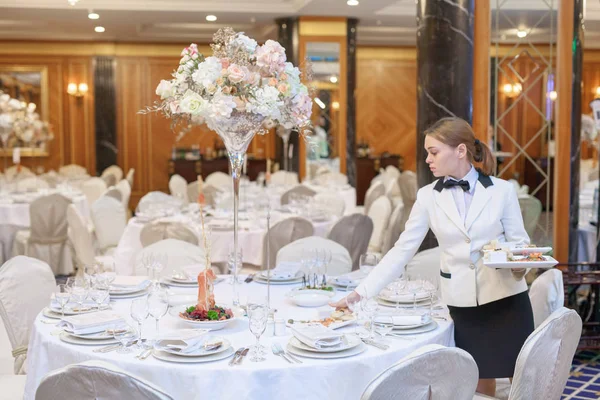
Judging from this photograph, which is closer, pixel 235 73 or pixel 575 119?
pixel 235 73

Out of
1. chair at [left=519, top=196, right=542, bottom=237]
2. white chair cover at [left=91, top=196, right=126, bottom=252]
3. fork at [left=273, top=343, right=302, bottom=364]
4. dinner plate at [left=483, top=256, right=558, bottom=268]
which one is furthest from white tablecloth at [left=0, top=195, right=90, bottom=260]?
dinner plate at [left=483, top=256, right=558, bottom=268]

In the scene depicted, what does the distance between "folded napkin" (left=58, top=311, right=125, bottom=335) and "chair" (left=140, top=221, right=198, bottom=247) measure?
104 inches

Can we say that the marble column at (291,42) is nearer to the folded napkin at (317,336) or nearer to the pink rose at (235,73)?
the pink rose at (235,73)

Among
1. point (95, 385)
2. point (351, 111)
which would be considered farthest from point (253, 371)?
point (351, 111)

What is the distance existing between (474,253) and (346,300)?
562 mm

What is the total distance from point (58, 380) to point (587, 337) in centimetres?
409

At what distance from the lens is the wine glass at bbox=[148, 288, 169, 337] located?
9.35ft

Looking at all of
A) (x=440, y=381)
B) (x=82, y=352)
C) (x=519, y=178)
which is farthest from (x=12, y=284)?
(x=519, y=178)

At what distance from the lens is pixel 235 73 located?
10.6 ft

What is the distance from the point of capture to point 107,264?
654cm

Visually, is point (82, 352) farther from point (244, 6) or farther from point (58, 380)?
point (244, 6)

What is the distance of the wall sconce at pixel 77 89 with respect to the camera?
15.1m

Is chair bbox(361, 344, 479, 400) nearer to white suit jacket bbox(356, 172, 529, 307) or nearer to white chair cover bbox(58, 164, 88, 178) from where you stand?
white suit jacket bbox(356, 172, 529, 307)

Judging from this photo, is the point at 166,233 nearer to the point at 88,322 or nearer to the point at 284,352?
the point at 88,322
